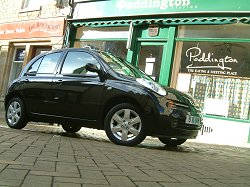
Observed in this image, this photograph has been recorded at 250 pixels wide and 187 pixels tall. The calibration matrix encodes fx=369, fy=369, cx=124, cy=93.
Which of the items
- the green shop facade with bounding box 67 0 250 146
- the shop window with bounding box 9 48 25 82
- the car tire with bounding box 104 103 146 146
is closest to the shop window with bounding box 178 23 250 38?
the green shop facade with bounding box 67 0 250 146

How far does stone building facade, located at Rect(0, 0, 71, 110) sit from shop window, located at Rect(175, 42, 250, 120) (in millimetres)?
5151

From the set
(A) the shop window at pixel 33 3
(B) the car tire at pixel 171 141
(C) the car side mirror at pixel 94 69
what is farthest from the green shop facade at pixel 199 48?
(C) the car side mirror at pixel 94 69

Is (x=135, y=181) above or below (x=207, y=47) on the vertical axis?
below

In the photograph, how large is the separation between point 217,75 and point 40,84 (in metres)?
5.10

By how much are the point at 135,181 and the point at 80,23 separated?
10.7 meters

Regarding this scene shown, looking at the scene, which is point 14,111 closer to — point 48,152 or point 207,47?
point 48,152

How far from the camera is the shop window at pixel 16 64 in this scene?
1574 cm

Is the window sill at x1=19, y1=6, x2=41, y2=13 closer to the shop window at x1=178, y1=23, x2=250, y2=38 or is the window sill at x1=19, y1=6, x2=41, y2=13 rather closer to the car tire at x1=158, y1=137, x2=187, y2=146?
the shop window at x1=178, y1=23, x2=250, y2=38

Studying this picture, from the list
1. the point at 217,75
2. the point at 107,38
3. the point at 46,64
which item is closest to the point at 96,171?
the point at 46,64

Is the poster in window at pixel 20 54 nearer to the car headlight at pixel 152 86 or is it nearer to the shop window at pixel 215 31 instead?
the shop window at pixel 215 31

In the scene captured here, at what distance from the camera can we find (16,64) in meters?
16.0

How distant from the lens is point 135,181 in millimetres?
3035

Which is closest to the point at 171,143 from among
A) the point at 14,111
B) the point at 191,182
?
the point at 14,111

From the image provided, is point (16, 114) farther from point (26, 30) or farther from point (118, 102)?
point (26, 30)
